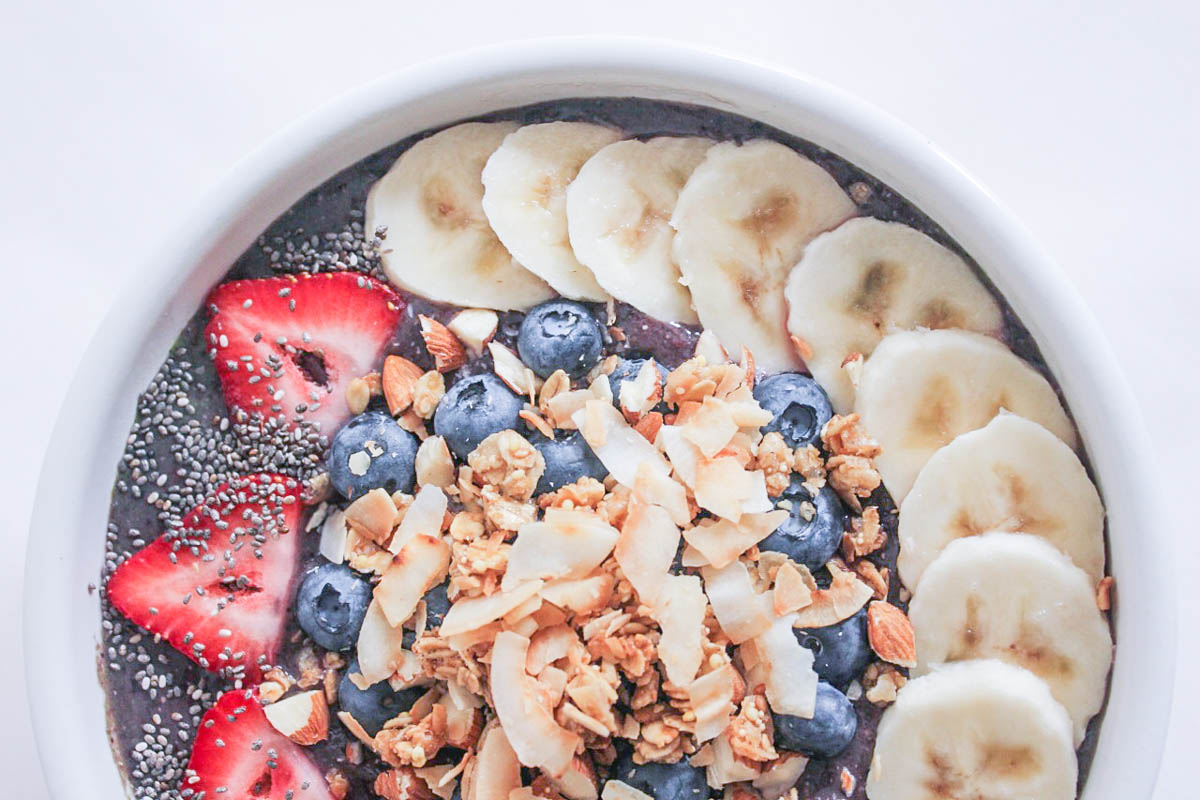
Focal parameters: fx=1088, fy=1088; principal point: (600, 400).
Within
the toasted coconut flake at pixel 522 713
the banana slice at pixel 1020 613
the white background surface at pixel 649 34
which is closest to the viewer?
the toasted coconut flake at pixel 522 713

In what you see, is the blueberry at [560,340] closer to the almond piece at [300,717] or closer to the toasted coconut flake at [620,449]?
the toasted coconut flake at [620,449]

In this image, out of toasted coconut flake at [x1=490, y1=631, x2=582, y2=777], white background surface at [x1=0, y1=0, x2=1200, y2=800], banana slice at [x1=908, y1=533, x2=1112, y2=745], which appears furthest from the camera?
white background surface at [x1=0, y1=0, x2=1200, y2=800]

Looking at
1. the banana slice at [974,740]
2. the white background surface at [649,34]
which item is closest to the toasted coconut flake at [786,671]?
the banana slice at [974,740]

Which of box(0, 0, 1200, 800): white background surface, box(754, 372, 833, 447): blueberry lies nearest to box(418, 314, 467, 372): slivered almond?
box(754, 372, 833, 447): blueberry

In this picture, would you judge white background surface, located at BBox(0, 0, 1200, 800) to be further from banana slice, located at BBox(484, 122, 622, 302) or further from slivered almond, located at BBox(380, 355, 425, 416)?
slivered almond, located at BBox(380, 355, 425, 416)

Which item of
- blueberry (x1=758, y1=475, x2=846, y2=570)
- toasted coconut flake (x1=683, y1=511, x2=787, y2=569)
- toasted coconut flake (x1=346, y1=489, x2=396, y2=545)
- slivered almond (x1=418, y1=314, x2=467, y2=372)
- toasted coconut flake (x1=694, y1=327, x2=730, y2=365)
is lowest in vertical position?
toasted coconut flake (x1=346, y1=489, x2=396, y2=545)
